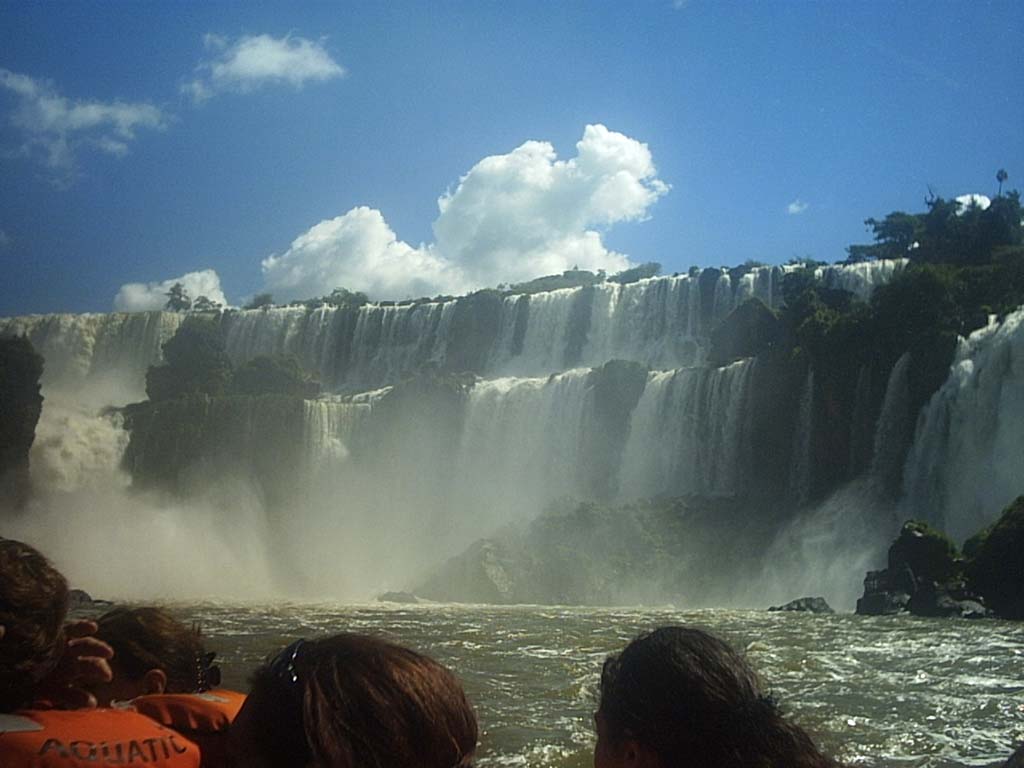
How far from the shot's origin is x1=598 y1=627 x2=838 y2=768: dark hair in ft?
5.25

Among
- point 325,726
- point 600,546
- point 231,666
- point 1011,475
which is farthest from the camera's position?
point 600,546

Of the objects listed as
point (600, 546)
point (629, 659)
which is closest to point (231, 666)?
point (629, 659)

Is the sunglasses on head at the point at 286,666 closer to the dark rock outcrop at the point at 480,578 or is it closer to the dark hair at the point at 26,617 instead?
the dark hair at the point at 26,617

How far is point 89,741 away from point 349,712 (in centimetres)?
53

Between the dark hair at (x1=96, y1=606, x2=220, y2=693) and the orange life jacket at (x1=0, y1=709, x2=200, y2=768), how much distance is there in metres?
0.30

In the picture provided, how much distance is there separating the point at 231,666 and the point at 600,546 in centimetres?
1649

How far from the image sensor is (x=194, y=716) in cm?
180

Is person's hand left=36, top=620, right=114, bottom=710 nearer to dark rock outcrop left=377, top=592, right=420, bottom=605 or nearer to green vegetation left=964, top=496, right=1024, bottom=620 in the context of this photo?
green vegetation left=964, top=496, right=1024, bottom=620

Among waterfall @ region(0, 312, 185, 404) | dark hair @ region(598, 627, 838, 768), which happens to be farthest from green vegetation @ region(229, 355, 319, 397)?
dark hair @ region(598, 627, 838, 768)

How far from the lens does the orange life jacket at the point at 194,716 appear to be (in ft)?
→ 5.81

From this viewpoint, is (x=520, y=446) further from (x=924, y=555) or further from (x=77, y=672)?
(x=77, y=672)

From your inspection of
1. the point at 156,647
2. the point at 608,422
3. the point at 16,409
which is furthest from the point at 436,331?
the point at 156,647

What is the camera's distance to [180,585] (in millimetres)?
27203

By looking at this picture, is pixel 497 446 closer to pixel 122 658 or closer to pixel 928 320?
pixel 928 320
